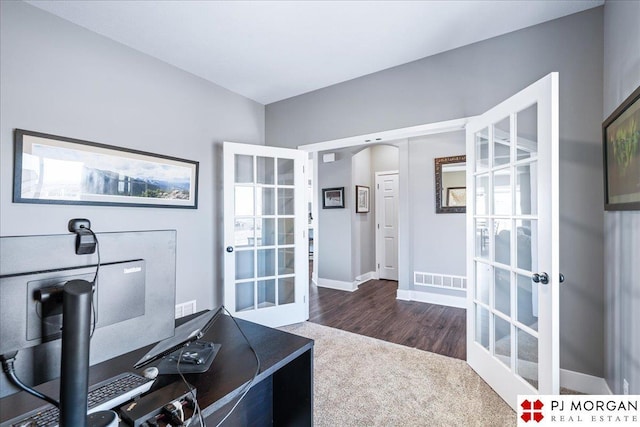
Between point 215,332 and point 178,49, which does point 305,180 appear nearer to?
point 178,49

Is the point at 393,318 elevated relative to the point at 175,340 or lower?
lower

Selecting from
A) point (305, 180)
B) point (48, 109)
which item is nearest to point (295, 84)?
point (305, 180)

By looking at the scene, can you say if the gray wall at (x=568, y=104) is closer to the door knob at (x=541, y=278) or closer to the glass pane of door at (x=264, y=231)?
the door knob at (x=541, y=278)

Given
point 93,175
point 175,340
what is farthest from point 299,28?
point 175,340

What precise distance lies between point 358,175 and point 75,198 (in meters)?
3.97

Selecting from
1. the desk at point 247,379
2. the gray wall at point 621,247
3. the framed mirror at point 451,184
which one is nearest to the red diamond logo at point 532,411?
the gray wall at point 621,247

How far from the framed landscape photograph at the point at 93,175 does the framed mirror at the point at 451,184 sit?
3.13 metres

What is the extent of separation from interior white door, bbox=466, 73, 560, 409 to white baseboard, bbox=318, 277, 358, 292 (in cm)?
253

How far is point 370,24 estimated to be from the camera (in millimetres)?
2207

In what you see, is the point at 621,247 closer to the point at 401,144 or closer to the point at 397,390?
the point at 397,390

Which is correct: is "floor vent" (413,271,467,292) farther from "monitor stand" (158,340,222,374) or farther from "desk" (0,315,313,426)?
"monitor stand" (158,340,222,374)

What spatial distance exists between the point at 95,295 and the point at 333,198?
4.47 metres

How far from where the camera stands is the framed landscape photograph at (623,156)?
4.58 ft

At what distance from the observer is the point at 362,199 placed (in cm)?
527
